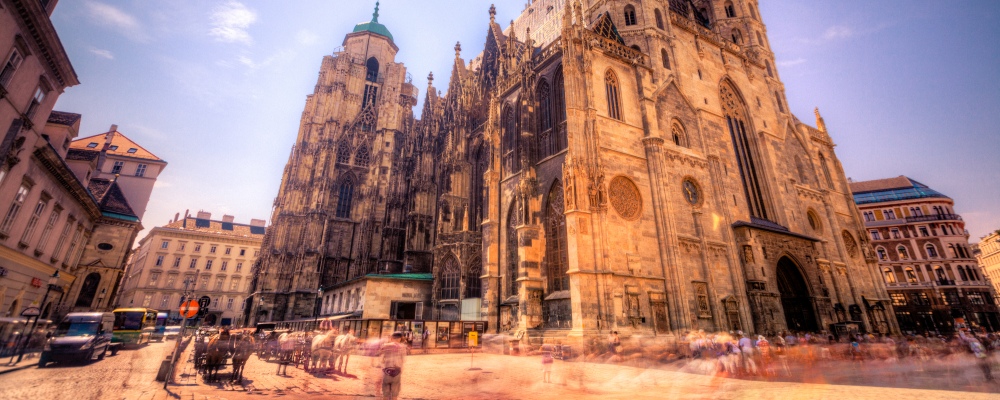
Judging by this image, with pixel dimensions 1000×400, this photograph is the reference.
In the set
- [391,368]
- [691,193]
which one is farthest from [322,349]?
[691,193]

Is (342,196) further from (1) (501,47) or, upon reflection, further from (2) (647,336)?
(2) (647,336)

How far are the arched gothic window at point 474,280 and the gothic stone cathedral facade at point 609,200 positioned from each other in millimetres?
128

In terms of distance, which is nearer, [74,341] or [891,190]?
[74,341]

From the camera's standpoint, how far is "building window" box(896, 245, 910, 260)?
46438mm

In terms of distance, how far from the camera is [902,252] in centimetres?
4684

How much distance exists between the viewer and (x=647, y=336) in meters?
18.0

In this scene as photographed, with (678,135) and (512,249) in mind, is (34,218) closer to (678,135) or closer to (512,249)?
(512,249)

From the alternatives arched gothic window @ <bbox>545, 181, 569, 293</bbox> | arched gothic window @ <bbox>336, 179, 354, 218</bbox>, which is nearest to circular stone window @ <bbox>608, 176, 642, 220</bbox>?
arched gothic window @ <bbox>545, 181, 569, 293</bbox>

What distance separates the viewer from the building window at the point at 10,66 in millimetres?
12616

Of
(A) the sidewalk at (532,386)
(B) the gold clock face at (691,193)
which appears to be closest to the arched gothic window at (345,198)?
(A) the sidewalk at (532,386)

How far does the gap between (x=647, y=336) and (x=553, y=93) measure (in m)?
14.1

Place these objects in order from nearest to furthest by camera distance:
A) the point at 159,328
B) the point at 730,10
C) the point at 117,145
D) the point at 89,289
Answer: the point at 89,289, the point at 159,328, the point at 730,10, the point at 117,145

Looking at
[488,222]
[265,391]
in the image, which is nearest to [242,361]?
[265,391]

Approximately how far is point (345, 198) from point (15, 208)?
26438 millimetres
